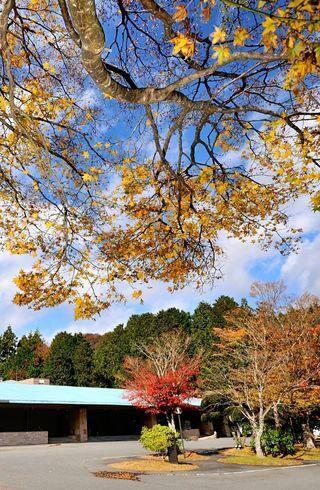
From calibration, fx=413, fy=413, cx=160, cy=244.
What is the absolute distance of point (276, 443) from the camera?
725 inches

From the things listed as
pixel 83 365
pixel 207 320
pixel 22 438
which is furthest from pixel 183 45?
pixel 83 365

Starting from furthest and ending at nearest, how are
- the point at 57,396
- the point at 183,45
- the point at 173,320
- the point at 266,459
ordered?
the point at 173,320, the point at 57,396, the point at 266,459, the point at 183,45

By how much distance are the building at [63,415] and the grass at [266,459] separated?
9.86 feet

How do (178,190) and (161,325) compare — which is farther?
(161,325)

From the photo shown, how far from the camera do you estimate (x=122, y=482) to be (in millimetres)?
10625

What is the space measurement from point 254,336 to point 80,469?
439 inches

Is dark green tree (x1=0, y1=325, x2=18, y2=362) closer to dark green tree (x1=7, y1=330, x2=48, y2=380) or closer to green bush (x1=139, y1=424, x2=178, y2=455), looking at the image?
dark green tree (x1=7, y1=330, x2=48, y2=380)

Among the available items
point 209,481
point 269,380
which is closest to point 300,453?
point 269,380

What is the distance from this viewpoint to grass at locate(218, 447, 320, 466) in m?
16.2

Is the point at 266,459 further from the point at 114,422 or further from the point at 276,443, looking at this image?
the point at 114,422

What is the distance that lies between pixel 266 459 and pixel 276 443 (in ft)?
5.22

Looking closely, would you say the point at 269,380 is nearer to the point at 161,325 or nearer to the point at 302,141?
the point at 302,141

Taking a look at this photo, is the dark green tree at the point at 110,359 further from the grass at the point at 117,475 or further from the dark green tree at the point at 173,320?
the grass at the point at 117,475

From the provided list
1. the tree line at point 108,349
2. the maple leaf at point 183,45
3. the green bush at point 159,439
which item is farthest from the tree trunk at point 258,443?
the tree line at point 108,349
